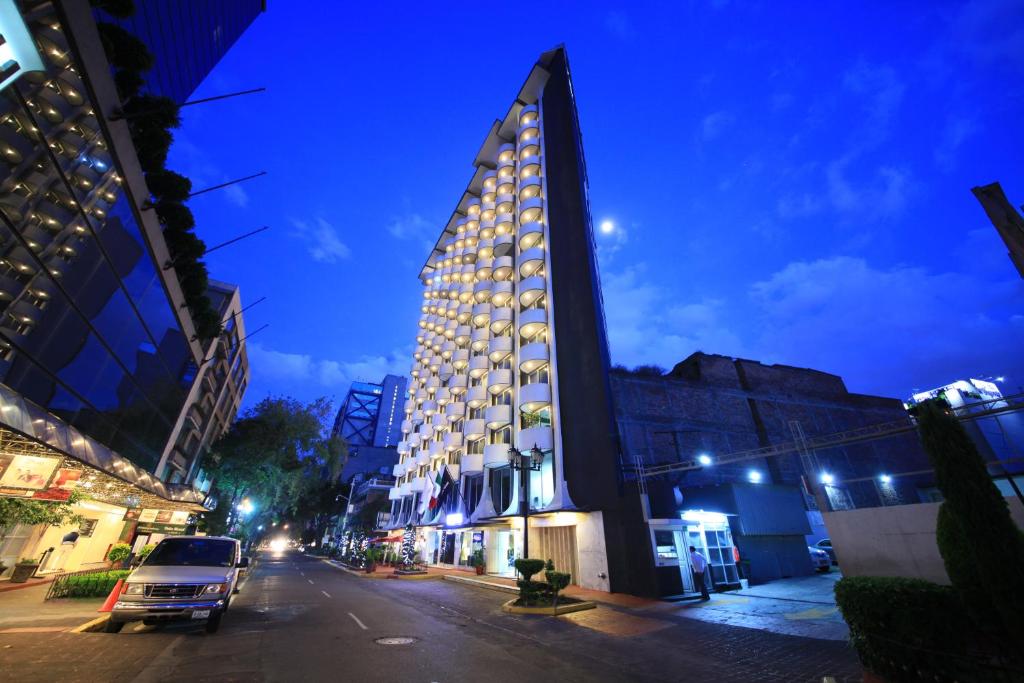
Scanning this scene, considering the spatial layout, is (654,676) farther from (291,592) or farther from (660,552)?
(291,592)

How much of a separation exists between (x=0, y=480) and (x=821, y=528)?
40893mm

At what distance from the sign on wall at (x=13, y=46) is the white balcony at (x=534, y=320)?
24.6 m

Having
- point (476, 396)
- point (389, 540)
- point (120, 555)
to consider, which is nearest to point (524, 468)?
point (476, 396)

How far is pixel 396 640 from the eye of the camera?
9.21 m

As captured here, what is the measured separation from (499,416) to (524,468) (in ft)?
33.5

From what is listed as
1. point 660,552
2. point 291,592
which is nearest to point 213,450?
point 291,592

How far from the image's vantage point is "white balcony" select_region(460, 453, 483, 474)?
103 feet

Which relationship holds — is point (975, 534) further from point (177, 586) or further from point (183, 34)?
point (183, 34)

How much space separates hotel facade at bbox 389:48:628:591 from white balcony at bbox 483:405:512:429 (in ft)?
0.27

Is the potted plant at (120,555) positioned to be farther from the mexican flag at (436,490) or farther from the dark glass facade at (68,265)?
the mexican flag at (436,490)

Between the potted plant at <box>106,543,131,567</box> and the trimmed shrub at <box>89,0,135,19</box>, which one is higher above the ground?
the trimmed shrub at <box>89,0,135,19</box>

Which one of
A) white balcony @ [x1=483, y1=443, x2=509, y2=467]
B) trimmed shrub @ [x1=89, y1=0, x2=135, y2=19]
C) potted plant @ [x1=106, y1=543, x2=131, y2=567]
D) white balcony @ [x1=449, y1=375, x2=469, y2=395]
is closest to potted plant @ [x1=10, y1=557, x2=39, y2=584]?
potted plant @ [x1=106, y1=543, x2=131, y2=567]

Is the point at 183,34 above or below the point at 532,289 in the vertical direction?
above

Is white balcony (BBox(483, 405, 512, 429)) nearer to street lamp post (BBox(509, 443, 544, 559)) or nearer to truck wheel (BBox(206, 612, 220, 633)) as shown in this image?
street lamp post (BBox(509, 443, 544, 559))
